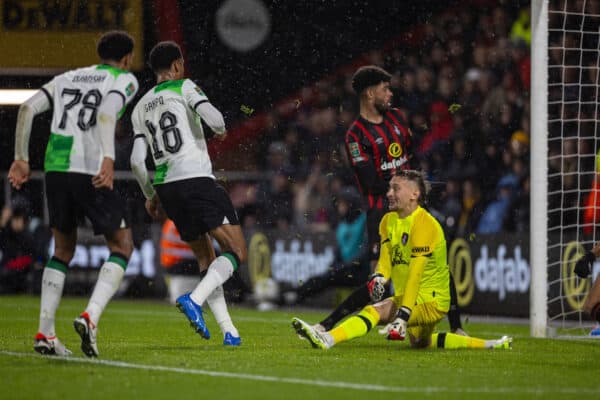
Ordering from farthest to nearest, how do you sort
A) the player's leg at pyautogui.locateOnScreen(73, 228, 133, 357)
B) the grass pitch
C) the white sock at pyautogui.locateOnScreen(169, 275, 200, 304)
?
the white sock at pyautogui.locateOnScreen(169, 275, 200, 304) < the player's leg at pyautogui.locateOnScreen(73, 228, 133, 357) < the grass pitch

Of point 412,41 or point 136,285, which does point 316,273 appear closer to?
point 136,285

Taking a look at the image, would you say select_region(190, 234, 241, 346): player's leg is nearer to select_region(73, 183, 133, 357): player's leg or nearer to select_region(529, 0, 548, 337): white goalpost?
select_region(73, 183, 133, 357): player's leg

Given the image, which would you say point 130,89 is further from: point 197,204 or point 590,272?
point 590,272

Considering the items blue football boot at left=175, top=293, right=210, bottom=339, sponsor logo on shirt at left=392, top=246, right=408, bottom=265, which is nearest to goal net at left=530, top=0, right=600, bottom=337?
sponsor logo on shirt at left=392, top=246, right=408, bottom=265

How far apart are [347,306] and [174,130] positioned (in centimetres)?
176

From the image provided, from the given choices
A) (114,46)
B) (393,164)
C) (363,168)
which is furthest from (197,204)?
(393,164)

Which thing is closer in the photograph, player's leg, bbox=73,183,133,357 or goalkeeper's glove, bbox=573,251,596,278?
player's leg, bbox=73,183,133,357

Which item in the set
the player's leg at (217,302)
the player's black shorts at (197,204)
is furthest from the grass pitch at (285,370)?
the player's black shorts at (197,204)

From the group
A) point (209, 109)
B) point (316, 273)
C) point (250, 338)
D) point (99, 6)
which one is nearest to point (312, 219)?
point (316, 273)

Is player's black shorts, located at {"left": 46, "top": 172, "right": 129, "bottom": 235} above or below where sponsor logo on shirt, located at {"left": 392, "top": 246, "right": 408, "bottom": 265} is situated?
above

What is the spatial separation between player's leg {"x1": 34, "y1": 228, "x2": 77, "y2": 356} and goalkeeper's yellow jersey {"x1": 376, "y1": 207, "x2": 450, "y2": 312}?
2.03 metres

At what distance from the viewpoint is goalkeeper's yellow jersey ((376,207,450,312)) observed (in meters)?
7.66

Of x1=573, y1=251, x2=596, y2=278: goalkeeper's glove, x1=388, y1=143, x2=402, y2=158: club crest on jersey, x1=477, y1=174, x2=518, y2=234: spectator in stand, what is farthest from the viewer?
x1=477, y1=174, x2=518, y2=234: spectator in stand

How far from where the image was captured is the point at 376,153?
8.92 m
